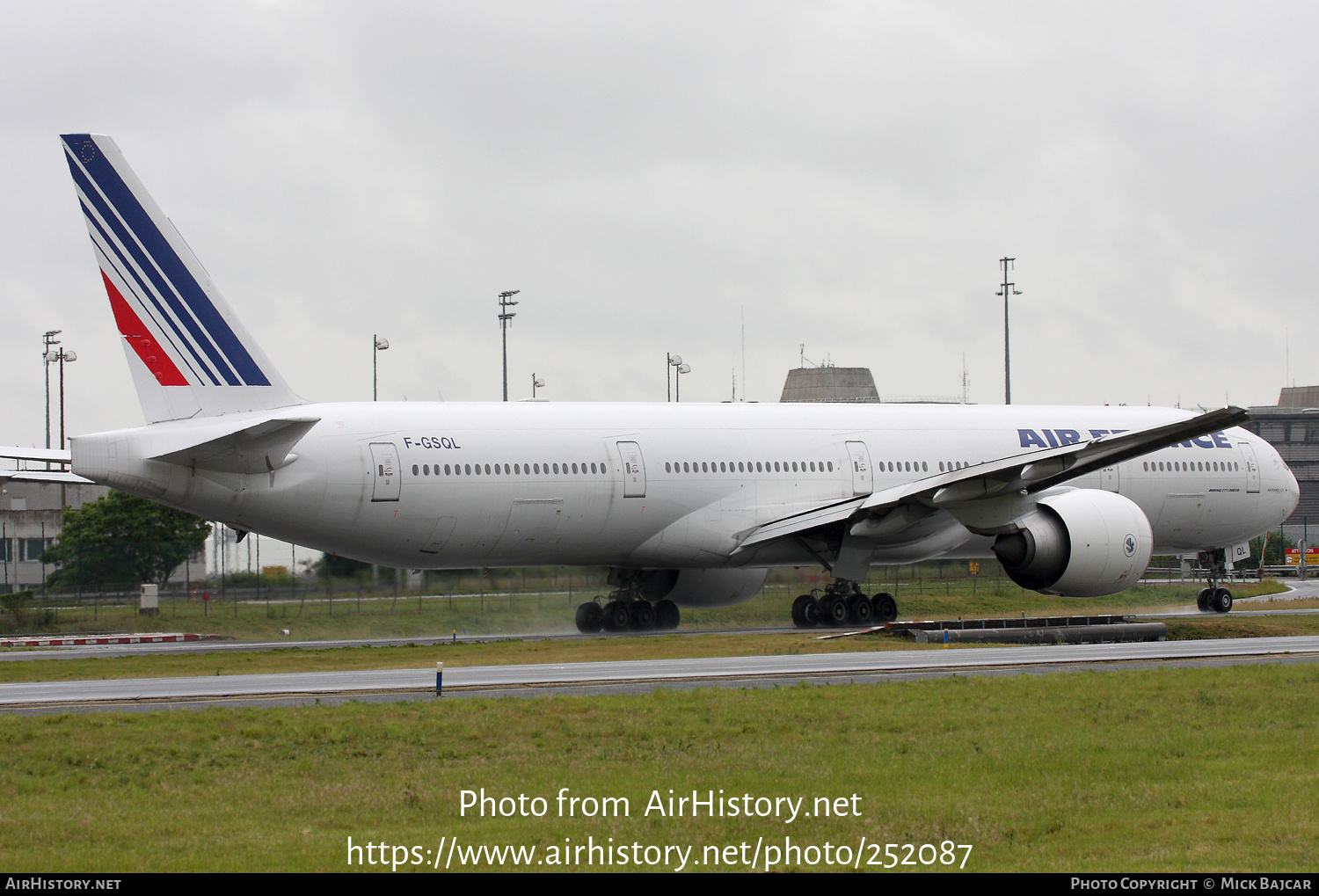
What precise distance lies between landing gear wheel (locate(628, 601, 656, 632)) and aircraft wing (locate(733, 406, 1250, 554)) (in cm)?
264

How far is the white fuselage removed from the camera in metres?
24.8

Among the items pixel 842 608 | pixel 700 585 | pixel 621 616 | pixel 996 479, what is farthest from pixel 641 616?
pixel 996 479

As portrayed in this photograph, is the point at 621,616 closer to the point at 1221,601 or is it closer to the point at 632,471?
the point at 632,471

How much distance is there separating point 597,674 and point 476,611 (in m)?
13.3

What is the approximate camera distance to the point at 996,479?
1059 inches

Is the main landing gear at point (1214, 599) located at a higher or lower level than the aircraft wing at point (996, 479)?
lower

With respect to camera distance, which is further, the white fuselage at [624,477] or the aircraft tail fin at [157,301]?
the white fuselage at [624,477]

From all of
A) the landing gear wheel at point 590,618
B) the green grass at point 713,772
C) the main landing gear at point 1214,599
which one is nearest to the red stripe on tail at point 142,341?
the landing gear wheel at point 590,618

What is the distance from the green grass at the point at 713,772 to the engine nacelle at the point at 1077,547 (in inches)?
390

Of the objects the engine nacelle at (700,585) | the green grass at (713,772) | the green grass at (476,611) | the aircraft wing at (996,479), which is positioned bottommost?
the green grass at (476,611)

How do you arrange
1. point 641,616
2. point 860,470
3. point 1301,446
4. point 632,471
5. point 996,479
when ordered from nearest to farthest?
point 996,479 → point 632,471 → point 641,616 → point 860,470 → point 1301,446

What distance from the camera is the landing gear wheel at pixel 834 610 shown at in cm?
2994

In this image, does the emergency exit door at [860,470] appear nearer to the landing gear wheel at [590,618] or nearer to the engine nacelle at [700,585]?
the engine nacelle at [700,585]

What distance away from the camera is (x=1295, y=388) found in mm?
121500
